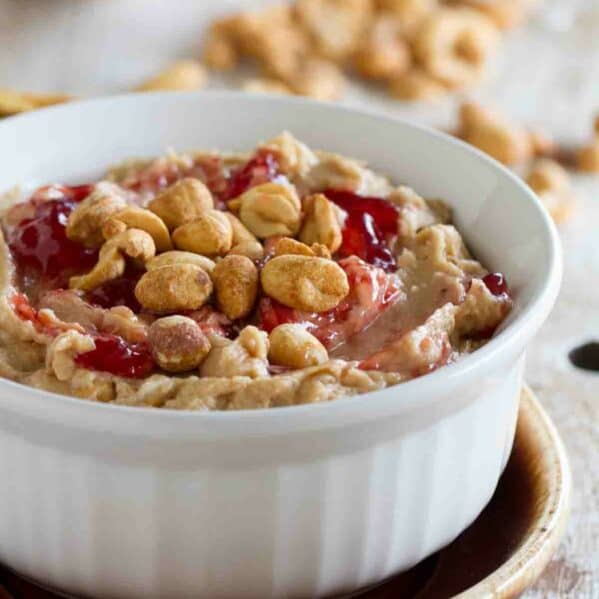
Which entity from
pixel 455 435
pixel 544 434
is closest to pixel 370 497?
pixel 455 435

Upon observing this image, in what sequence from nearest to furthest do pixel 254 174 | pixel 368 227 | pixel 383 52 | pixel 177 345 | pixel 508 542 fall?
pixel 177 345, pixel 508 542, pixel 368 227, pixel 254 174, pixel 383 52

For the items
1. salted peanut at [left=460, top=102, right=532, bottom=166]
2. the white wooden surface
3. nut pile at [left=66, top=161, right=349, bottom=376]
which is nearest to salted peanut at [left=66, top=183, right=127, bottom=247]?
nut pile at [left=66, top=161, right=349, bottom=376]

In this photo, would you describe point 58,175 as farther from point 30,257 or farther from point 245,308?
point 245,308

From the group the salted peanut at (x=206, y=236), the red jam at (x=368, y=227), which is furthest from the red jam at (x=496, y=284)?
the salted peanut at (x=206, y=236)

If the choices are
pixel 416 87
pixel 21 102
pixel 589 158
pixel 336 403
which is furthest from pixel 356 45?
pixel 336 403

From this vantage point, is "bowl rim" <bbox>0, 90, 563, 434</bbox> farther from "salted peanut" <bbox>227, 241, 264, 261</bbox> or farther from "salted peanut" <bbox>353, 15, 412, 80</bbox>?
"salted peanut" <bbox>353, 15, 412, 80</bbox>

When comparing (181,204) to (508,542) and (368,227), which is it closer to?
(368,227)
